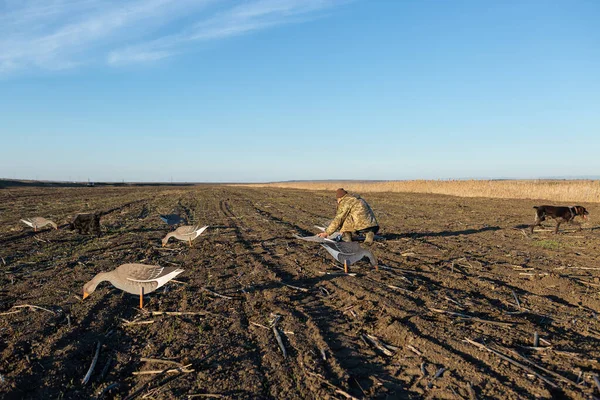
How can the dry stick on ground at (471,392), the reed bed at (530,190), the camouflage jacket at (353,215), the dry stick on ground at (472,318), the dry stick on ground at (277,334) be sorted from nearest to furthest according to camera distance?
the dry stick on ground at (471,392) < the dry stick on ground at (277,334) < the dry stick on ground at (472,318) < the camouflage jacket at (353,215) < the reed bed at (530,190)

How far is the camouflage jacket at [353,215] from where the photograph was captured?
11633 millimetres

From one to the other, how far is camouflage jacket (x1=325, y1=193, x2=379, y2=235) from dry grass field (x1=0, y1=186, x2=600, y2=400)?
112 centimetres

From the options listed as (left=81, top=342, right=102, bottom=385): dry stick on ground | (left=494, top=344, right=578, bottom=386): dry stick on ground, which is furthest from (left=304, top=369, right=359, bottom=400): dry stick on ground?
(left=81, top=342, right=102, bottom=385): dry stick on ground

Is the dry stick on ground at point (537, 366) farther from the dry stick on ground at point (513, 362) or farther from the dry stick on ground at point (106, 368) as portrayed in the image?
the dry stick on ground at point (106, 368)

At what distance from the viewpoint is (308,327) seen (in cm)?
588

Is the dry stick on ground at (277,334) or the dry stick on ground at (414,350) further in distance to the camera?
the dry stick on ground at (277,334)

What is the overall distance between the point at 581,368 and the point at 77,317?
7.01 m

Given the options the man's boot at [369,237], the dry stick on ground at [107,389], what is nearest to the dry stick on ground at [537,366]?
the dry stick on ground at [107,389]

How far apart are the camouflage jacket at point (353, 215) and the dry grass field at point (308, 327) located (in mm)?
1119

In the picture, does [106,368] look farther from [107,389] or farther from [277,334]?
[277,334]

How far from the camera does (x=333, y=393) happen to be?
166 inches

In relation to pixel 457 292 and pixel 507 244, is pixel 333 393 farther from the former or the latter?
pixel 507 244

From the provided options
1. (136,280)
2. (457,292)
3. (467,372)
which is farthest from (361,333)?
(136,280)

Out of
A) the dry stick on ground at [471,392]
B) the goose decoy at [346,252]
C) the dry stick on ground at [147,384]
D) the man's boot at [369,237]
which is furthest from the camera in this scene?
the man's boot at [369,237]
